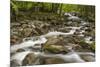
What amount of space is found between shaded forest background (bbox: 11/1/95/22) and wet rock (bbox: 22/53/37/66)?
408mm

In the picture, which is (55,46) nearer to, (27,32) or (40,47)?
(40,47)

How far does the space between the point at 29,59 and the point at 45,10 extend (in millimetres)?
570

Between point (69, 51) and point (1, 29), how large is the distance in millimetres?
799

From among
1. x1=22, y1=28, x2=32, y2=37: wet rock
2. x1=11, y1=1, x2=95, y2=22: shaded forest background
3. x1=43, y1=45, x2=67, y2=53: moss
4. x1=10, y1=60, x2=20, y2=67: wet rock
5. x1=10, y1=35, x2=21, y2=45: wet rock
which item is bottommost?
x1=10, y1=60, x2=20, y2=67: wet rock

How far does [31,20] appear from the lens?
2.01 metres

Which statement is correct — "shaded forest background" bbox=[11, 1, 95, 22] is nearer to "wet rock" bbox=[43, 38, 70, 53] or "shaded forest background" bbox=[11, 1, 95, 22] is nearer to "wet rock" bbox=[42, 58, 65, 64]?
"wet rock" bbox=[43, 38, 70, 53]

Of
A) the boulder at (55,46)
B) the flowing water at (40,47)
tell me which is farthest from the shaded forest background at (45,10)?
the boulder at (55,46)

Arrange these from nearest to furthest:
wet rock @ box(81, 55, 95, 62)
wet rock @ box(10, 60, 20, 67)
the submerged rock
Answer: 1. wet rock @ box(10, 60, 20, 67)
2. the submerged rock
3. wet rock @ box(81, 55, 95, 62)

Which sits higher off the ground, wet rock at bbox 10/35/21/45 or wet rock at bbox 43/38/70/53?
wet rock at bbox 10/35/21/45

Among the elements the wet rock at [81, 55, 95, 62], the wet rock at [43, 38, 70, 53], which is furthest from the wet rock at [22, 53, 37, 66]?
the wet rock at [81, 55, 95, 62]

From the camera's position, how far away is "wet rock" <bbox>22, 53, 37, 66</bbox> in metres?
1.97

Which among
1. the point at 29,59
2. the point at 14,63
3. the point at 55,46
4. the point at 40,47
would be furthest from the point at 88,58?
the point at 14,63

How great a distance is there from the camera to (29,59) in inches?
78.3
